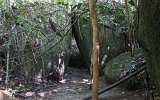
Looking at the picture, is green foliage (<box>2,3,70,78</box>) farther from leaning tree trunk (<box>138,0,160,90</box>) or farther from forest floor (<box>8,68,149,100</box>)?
leaning tree trunk (<box>138,0,160,90</box>)

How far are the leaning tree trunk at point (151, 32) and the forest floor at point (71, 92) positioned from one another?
29.4 inches

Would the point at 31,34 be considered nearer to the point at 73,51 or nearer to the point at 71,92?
the point at 71,92

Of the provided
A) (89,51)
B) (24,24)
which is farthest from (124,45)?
(24,24)

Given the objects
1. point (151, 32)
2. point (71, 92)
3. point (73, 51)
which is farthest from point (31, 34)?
point (151, 32)

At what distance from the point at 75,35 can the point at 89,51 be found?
0.54 metres

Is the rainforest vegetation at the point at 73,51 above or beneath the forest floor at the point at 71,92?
above

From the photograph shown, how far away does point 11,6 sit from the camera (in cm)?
600

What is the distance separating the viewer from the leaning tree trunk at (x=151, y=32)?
3588 millimetres

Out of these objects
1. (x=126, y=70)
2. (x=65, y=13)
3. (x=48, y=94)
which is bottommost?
(x=48, y=94)

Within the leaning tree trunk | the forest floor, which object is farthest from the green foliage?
the leaning tree trunk

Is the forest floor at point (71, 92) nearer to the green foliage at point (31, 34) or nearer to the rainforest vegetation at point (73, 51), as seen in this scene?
the rainforest vegetation at point (73, 51)

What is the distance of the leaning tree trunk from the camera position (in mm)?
3588

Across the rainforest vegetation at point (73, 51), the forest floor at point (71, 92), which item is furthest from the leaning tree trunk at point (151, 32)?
the forest floor at point (71, 92)

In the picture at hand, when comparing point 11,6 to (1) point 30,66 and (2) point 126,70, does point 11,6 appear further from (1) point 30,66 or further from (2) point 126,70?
(2) point 126,70
